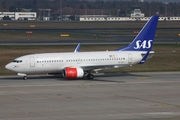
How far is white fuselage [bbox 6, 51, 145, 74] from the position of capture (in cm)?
6125

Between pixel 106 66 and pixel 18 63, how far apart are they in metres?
10.5

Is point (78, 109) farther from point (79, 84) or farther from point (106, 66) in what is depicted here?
point (106, 66)

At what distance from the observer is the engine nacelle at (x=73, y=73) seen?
60.8 m

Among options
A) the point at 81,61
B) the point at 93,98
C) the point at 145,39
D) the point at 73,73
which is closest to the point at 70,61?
the point at 81,61

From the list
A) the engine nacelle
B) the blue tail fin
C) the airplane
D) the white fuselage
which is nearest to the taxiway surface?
the engine nacelle

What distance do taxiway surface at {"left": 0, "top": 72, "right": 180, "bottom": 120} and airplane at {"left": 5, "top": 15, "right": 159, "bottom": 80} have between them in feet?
3.94

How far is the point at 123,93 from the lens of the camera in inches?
2024

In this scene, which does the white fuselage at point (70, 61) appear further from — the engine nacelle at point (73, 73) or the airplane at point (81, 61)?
the engine nacelle at point (73, 73)

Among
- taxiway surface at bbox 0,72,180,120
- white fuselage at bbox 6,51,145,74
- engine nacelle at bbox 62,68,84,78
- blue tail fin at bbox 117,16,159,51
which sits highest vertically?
blue tail fin at bbox 117,16,159,51

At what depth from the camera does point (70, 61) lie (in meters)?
62.4

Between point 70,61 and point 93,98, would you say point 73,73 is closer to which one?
point 70,61

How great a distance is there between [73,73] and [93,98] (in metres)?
12.9

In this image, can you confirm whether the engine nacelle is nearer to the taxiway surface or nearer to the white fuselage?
the taxiway surface

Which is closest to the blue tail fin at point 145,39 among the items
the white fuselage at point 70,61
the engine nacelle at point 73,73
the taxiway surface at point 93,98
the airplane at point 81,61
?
the airplane at point 81,61
